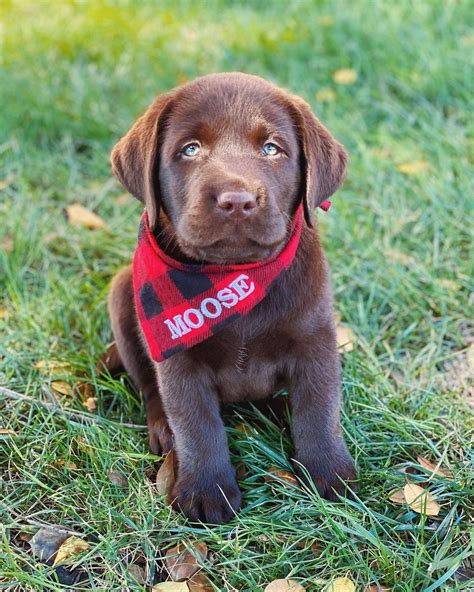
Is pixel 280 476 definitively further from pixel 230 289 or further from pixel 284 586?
pixel 230 289

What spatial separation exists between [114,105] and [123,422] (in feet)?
9.34

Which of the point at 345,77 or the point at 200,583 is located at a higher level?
the point at 345,77

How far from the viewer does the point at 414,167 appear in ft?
15.8

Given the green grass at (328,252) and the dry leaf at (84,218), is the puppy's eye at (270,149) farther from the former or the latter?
the dry leaf at (84,218)

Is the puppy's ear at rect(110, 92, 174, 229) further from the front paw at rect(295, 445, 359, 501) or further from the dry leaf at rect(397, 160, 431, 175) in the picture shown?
the dry leaf at rect(397, 160, 431, 175)

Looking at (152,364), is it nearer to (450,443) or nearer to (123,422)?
(123,422)

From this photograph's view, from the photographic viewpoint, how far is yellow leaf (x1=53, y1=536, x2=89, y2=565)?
2.77 m

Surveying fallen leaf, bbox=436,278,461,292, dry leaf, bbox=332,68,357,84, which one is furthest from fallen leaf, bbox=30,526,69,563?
dry leaf, bbox=332,68,357,84

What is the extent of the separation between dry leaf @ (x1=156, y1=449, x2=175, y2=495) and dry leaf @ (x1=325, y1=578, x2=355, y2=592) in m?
0.72

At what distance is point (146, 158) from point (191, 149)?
0.17 m

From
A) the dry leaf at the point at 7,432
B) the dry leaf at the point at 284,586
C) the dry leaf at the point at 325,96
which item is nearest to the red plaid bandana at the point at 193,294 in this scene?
the dry leaf at the point at 7,432

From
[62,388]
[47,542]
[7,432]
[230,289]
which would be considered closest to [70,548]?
[47,542]

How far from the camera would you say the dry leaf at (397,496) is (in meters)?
2.91

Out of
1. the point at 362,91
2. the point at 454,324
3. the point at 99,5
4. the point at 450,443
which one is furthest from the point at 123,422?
the point at 99,5
